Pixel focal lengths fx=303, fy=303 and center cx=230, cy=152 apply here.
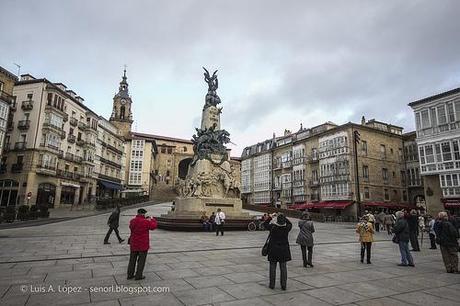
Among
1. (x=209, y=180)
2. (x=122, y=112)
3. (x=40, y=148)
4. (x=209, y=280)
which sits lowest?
(x=209, y=280)

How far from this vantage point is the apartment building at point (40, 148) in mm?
41312

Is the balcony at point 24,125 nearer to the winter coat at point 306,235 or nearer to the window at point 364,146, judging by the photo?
the winter coat at point 306,235

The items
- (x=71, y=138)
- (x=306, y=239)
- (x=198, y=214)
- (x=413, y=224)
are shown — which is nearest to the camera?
(x=306, y=239)

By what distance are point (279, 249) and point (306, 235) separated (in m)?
2.92

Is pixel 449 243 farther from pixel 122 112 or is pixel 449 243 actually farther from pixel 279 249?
pixel 122 112

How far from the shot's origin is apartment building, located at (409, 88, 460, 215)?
30.8 metres

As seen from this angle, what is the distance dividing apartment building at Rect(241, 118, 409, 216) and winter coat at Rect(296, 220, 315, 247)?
35.1m

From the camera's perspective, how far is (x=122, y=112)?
3157 inches

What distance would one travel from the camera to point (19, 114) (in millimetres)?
43938

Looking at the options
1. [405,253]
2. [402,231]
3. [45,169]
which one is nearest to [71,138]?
[45,169]

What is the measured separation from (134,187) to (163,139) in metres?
23.5

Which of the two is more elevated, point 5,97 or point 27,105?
point 27,105

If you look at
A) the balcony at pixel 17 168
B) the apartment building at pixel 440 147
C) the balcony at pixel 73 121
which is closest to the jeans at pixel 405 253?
the apartment building at pixel 440 147

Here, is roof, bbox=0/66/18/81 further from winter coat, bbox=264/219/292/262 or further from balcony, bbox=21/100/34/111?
winter coat, bbox=264/219/292/262
